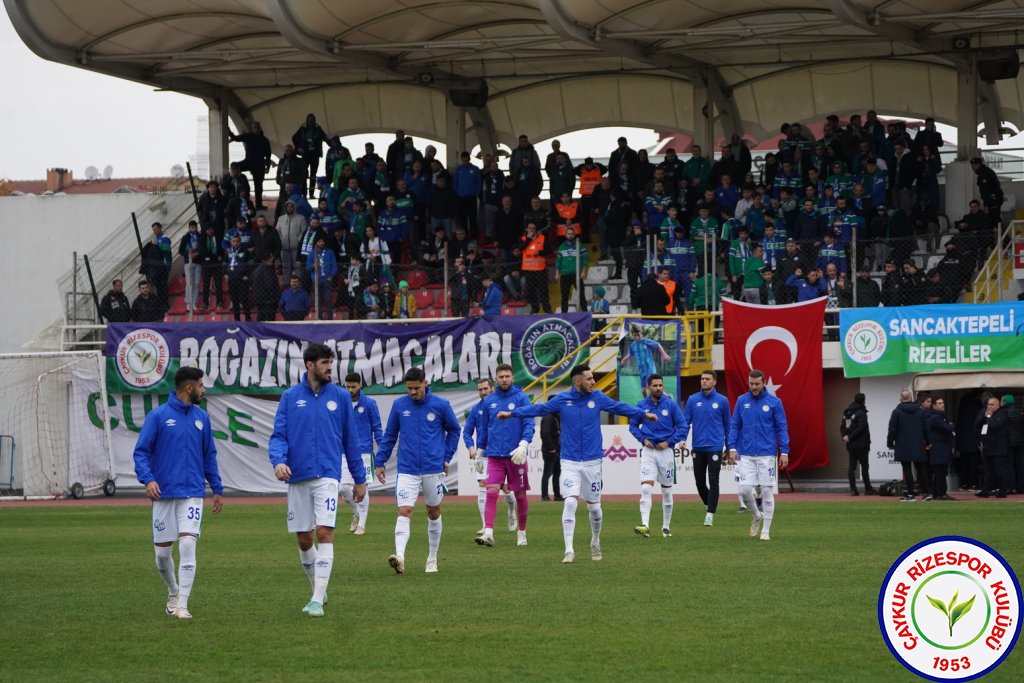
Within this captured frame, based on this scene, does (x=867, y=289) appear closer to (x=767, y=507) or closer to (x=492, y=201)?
(x=492, y=201)

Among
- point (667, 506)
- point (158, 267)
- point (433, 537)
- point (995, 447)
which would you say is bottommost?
point (667, 506)

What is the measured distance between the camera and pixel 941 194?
119 feet

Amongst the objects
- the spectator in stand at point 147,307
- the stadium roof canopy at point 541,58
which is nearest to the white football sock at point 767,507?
the stadium roof canopy at point 541,58

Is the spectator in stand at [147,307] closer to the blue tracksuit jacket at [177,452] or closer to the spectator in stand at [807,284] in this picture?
the spectator in stand at [807,284]

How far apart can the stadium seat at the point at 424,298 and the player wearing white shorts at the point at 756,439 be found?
14378mm

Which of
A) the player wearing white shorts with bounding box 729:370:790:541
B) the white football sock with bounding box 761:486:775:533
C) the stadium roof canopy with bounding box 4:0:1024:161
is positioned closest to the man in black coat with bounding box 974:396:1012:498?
the stadium roof canopy with bounding box 4:0:1024:161

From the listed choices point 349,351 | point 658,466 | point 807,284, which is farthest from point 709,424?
point 349,351

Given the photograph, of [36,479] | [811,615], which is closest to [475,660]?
[811,615]

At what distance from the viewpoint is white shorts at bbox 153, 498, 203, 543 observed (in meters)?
12.5

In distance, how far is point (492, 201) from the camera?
37.1 meters

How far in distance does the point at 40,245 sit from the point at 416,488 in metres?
30.9

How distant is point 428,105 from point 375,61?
18.8 feet

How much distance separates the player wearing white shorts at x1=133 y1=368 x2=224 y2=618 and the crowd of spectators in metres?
19.7

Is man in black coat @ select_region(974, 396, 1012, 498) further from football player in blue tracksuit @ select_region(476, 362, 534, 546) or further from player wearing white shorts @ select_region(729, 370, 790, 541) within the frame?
football player in blue tracksuit @ select_region(476, 362, 534, 546)
